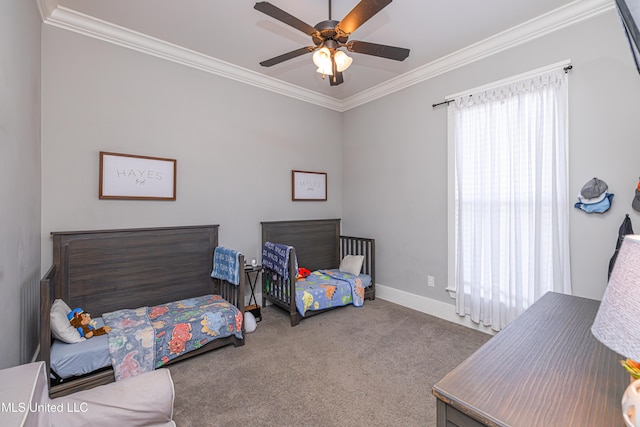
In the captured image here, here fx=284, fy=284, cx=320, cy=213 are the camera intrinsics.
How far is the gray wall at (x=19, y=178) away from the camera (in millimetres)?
1484

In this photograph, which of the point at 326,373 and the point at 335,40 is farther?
the point at 326,373

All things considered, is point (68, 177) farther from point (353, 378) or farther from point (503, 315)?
point (503, 315)

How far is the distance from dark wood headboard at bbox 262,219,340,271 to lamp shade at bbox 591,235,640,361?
3.22m

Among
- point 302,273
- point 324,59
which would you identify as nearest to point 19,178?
point 324,59

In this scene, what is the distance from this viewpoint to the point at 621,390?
80 centimetres

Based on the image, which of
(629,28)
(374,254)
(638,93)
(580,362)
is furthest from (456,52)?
(580,362)

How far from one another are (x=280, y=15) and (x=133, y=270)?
2452mm

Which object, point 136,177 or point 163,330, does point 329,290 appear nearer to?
point 163,330

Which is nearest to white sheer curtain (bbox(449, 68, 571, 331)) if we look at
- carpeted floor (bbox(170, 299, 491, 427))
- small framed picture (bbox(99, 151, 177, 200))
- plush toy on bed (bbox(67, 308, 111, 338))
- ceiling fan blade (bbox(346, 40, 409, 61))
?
carpeted floor (bbox(170, 299, 491, 427))

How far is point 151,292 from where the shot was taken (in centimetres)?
272

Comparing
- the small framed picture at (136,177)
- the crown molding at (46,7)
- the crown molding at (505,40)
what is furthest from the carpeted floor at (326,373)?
the crown molding at (46,7)

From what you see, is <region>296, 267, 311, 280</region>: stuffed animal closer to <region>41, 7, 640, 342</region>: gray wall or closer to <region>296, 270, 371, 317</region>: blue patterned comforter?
<region>296, 270, 371, 317</region>: blue patterned comforter

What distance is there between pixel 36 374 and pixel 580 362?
1.85 meters

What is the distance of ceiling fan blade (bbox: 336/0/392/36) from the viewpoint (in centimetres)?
160
